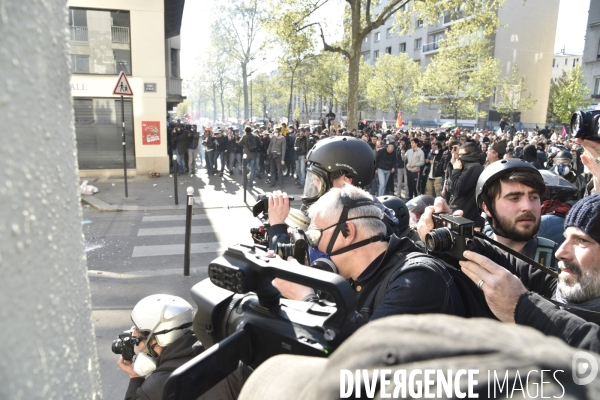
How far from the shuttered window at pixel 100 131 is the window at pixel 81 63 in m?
0.94

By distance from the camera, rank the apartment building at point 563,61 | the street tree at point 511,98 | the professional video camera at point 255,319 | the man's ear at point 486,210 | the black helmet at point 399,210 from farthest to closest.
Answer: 1. the apartment building at point 563,61
2. the street tree at point 511,98
3. the black helmet at point 399,210
4. the man's ear at point 486,210
5. the professional video camera at point 255,319

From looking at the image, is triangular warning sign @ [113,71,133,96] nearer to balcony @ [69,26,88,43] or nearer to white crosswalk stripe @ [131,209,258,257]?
white crosswalk stripe @ [131,209,258,257]

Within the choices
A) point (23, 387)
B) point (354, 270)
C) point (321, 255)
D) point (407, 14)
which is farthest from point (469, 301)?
point (407, 14)

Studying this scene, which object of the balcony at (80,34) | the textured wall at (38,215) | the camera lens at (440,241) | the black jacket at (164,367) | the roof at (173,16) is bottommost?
the black jacket at (164,367)

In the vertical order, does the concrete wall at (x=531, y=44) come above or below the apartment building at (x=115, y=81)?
above

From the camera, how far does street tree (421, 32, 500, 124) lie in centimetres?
4012

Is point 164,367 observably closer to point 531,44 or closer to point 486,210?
point 486,210

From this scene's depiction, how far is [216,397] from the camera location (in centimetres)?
200

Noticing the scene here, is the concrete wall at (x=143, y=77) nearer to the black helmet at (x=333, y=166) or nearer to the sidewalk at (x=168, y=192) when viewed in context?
the sidewalk at (x=168, y=192)

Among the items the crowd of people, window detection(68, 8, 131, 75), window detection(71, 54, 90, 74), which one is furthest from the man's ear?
window detection(71, 54, 90, 74)

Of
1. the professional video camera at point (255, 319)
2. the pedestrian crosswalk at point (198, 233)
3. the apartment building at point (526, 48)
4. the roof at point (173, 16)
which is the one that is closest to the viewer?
the professional video camera at point (255, 319)

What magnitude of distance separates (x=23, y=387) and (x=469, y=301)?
1910mm

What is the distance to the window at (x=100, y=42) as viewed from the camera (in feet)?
46.7

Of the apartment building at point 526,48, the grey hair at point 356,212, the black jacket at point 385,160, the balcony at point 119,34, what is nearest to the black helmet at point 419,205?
the grey hair at point 356,212
